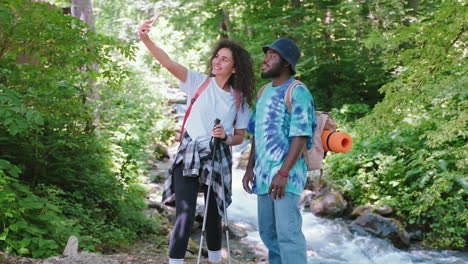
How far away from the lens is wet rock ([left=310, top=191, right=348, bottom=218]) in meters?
9.59

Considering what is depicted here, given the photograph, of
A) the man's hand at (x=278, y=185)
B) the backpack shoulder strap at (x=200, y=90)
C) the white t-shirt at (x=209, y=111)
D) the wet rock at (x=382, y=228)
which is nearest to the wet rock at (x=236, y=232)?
the wet rock at (x=382, y=228)

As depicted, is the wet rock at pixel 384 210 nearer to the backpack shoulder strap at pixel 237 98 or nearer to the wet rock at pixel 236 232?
the wet rock at pixel 236 232

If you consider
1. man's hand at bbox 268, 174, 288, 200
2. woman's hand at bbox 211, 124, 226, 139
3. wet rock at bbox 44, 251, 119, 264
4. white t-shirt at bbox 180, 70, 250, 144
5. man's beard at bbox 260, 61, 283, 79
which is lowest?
wet rock at bbox 44, 251, 119, 264

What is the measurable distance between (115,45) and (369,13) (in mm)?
12137

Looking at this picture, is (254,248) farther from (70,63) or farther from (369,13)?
(369,13)

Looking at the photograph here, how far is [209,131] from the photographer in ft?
11.1

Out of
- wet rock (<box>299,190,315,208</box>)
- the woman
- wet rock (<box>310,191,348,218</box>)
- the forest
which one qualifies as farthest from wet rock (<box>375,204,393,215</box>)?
the woman

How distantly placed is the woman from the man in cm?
27

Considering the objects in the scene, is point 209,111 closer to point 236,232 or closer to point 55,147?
point 55,147

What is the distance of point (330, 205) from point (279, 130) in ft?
23.1

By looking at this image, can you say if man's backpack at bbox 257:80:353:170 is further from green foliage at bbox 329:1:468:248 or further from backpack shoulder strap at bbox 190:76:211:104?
green foliage at bbox 329:1:468:248

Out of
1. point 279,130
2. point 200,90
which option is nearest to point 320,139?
point 279,130

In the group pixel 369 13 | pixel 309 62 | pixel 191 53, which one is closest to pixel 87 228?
pixel 309 62

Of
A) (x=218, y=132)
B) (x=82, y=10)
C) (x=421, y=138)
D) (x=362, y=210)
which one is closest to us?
(x=218, y=132)
